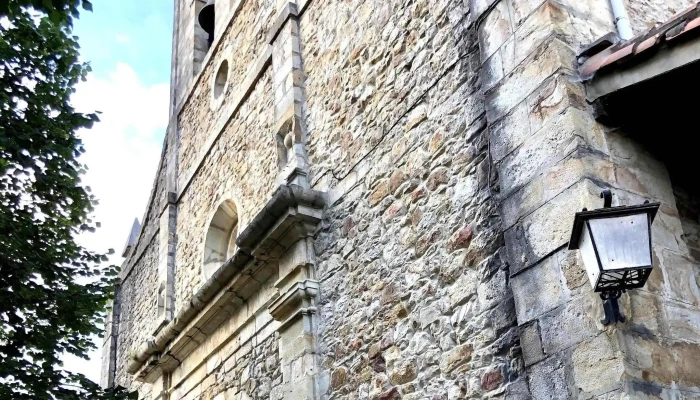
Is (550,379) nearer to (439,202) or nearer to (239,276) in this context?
(439,202)

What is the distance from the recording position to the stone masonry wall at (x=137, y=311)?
10672 millimetres

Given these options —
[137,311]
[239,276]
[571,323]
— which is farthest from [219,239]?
[571,323]

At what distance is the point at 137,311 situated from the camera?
11.6 meters

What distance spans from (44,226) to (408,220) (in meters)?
4.27

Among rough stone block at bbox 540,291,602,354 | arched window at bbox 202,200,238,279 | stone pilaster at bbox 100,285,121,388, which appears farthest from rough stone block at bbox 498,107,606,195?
stone pilaster at bbox 100,285,121,388

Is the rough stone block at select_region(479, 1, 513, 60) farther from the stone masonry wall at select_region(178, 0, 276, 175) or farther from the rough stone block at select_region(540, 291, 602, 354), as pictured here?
the stone masonry wall at select_region(178, 0, 276, 175)

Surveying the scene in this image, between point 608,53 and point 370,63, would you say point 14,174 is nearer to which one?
point 370,63

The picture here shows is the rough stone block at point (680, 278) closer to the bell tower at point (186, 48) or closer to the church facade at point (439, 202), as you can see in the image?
the church facade at point (439, 202)

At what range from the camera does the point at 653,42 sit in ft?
11.6

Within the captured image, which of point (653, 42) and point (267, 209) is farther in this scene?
point (267, 209)

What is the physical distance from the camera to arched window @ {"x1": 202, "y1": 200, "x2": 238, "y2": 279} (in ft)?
27.8

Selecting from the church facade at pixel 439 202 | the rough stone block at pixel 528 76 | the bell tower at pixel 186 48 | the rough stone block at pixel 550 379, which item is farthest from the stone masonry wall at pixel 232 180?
the rough stone block at pixel 550 379

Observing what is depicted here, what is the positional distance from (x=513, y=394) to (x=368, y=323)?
5.03ft

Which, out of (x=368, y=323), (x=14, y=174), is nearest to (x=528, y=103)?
(x=368, y=323)
